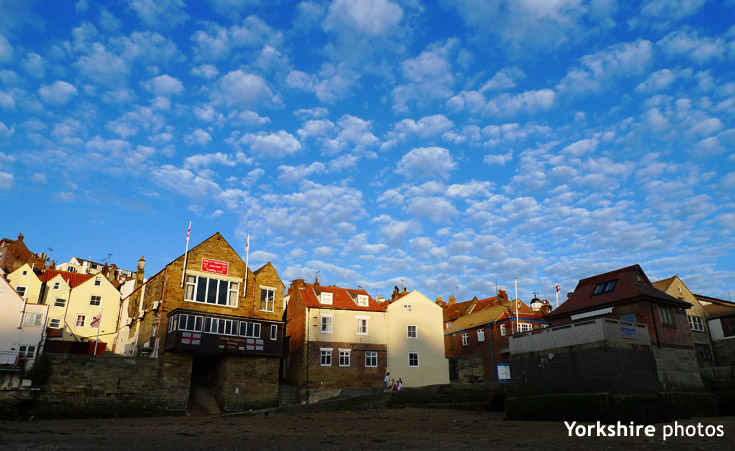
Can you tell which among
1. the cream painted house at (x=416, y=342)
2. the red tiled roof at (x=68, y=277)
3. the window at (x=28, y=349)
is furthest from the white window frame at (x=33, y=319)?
the cream painted house at (x=416, y=342)

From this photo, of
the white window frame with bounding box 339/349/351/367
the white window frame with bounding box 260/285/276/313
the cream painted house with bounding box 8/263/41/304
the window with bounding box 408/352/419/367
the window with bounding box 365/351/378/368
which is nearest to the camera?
the white window frame with bounding box 260/285/276/313

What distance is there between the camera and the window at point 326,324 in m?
47.0

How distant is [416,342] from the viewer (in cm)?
5047

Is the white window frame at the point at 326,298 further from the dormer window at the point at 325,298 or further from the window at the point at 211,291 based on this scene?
the window at the point at 211,291

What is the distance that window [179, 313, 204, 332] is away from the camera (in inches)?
1481

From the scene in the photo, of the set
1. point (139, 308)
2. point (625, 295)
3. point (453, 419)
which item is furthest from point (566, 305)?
point (139, 308)

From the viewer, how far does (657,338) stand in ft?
99.2

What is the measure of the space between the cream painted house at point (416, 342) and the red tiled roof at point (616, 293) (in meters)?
16.0

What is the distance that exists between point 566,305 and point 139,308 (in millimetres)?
35850

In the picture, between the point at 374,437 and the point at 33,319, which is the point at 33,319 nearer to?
the point at 33,319

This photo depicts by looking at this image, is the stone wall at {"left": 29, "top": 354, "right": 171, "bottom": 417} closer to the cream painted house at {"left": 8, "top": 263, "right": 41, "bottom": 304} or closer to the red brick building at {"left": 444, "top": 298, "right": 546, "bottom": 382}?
the cream painted house at {"left": 8, "top": 263, "right": 41, "bottom": 304}

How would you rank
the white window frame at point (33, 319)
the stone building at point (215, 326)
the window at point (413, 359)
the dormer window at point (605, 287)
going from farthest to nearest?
1. the window at point (413, 359)
2. the white window frame at point (33, 319)
3. the stone building at point (215, 326)
4. the dormer window at point (605, 287)

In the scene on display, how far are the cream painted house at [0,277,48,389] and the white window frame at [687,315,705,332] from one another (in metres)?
55.8

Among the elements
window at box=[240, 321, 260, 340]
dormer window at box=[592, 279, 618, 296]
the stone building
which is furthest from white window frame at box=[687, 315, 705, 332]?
window at box=[240, 321, 260, 340]
